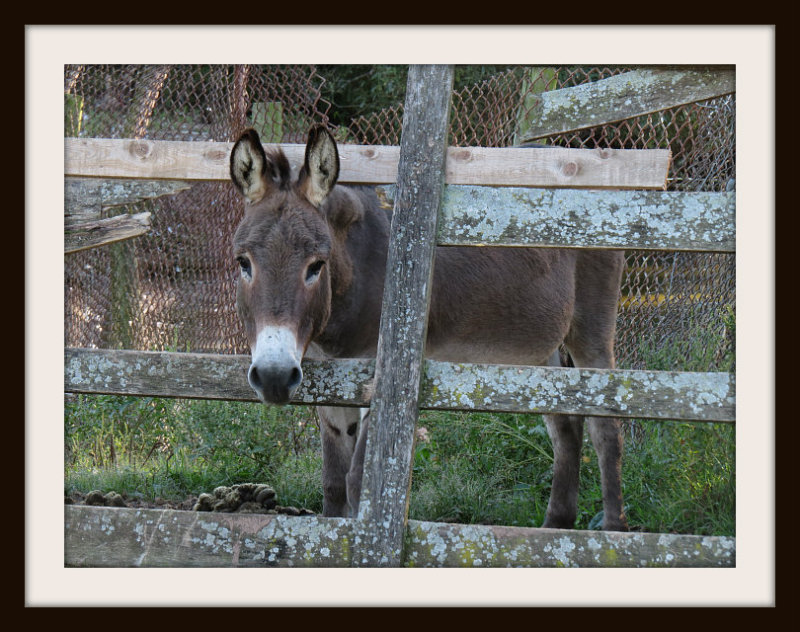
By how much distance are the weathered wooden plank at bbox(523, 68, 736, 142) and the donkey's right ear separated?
4.11ft

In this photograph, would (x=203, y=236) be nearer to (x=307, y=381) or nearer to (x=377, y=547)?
(x=307, y=381)

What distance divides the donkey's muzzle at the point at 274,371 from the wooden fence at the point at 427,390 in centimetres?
25

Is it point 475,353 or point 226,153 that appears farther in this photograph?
point 475,353

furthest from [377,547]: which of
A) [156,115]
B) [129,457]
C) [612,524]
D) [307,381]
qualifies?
[156,115]

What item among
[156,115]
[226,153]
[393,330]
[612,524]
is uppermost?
[156,115]

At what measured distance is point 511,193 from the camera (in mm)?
2842

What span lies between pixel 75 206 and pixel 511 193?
6.41ft

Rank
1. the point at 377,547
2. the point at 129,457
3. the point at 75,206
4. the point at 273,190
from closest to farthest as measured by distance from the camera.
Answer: the point at 377,547 → the point at 273,190 → the point at 75,206 → the point at 129,457

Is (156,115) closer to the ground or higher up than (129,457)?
higher up

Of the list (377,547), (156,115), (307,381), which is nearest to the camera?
(377,547)

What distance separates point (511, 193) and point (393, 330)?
67 cm

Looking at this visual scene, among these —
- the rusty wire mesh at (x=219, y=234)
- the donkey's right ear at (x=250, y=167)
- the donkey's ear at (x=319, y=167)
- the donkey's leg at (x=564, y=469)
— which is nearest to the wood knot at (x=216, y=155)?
the donkey's right ear at (x=250, y=167)

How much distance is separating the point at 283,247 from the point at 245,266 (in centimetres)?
19

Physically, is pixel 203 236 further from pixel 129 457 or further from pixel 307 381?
pixel 307 381
